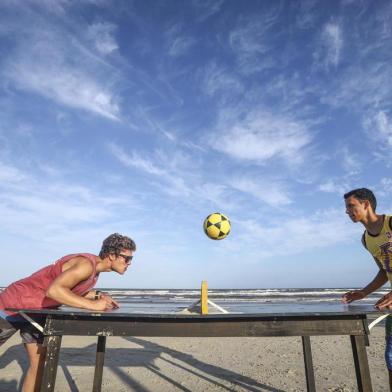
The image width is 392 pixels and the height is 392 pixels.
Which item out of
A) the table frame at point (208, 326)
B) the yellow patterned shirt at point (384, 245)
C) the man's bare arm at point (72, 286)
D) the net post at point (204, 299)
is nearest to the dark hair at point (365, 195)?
the yellow patterned shirt at point (384, 245)

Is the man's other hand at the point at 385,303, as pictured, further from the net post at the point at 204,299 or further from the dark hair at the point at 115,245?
the net post at the point at 204,299

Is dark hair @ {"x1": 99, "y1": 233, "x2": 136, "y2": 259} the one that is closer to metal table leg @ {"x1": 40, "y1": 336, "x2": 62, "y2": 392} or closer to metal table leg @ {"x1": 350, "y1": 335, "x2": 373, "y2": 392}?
metal table leg @ {"x1": 40, "y1": 336, "x2": 62, "y2": 392}

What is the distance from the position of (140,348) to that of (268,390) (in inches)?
159

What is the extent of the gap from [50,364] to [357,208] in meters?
3.31

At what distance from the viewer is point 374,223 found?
11.1ft

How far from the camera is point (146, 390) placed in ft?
15.9

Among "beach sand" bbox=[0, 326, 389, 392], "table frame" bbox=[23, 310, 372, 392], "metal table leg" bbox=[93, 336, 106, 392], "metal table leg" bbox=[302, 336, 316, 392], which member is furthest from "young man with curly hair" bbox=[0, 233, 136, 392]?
"metal table leg" bbox=[302, 336, 316, 392]

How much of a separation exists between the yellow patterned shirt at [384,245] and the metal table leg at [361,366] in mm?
1257

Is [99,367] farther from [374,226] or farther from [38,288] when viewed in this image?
[374,226]

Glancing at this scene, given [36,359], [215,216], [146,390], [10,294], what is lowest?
[146,390]

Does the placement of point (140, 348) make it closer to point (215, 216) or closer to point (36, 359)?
point (215, 216)

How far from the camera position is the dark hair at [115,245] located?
3510 mm

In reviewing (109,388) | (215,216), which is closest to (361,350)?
(109,388)

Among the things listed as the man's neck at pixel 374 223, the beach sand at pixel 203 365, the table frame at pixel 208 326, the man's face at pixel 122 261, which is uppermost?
the man's neck at pixel 374 223
